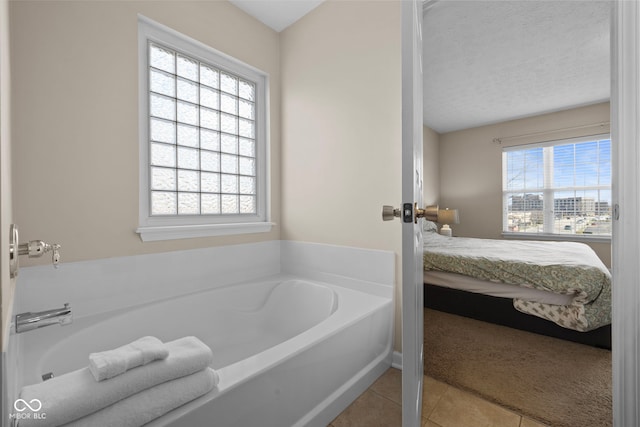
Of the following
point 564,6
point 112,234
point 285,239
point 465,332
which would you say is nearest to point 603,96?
point 564,6

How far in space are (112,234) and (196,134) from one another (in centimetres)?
86

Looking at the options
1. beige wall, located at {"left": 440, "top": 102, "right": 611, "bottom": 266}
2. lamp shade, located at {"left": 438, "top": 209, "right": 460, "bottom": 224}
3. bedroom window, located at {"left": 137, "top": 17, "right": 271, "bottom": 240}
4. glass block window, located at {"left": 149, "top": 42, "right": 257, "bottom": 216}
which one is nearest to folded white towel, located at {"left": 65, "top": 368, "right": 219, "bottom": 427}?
lamp shade, located at {"left": 438, "top": 209, "right": 460, "bottom": 224}

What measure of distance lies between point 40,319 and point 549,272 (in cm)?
295

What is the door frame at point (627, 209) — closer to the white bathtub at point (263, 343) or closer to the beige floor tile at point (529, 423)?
the beige floor tile at point (529, 423)

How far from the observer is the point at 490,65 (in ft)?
9.58

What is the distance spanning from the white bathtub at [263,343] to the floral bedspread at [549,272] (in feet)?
4.01

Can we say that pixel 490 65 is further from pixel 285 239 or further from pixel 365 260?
pixel 285 239

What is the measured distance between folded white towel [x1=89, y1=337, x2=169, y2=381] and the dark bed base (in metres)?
2.55

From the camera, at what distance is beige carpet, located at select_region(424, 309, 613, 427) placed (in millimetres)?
1450

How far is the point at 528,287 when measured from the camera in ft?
7.54

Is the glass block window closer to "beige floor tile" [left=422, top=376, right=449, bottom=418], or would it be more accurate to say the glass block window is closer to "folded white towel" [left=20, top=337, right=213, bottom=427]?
"folded white towel" [left=20, top=337, right=213, bottom=427]

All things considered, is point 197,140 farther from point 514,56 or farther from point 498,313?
point 514,56
